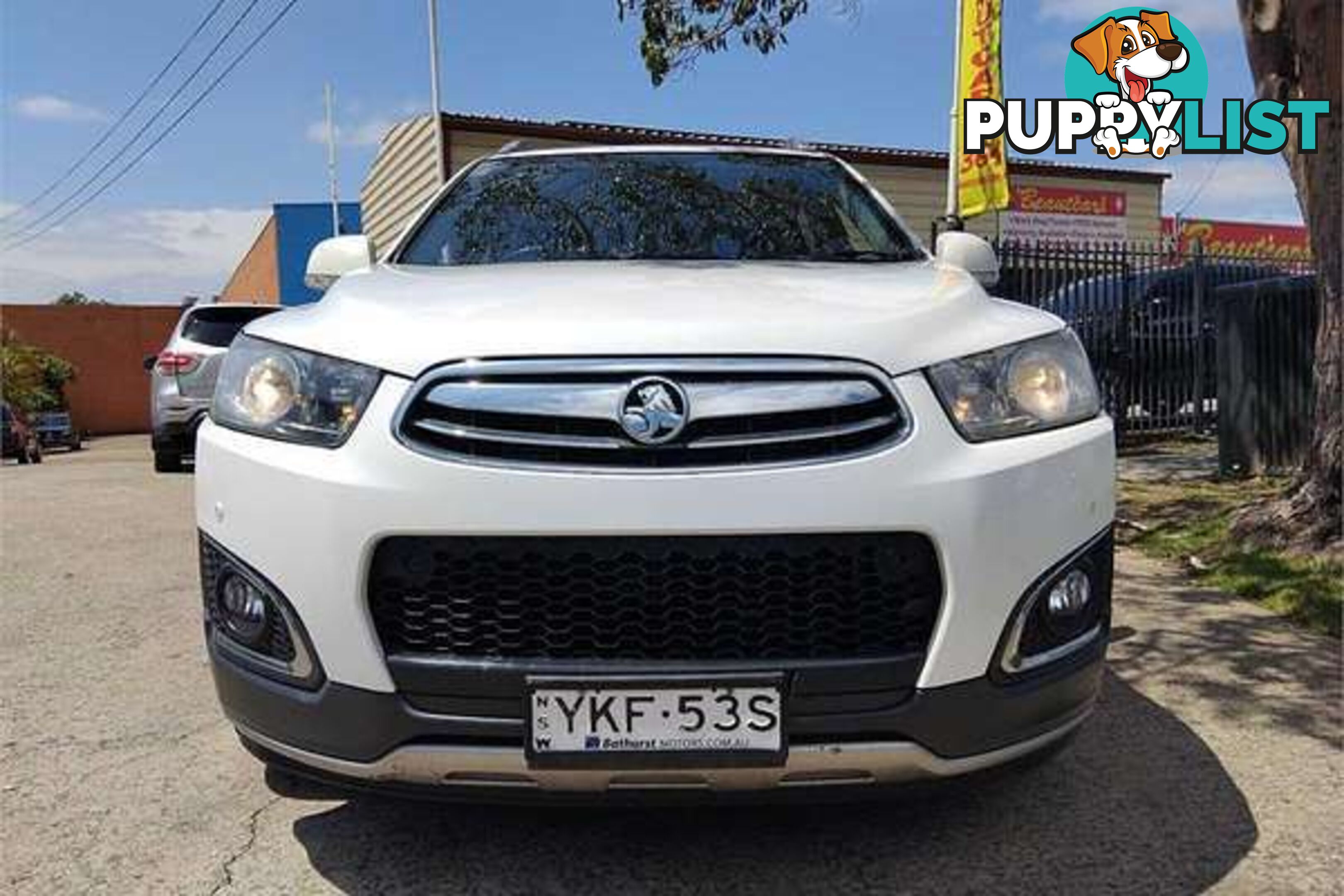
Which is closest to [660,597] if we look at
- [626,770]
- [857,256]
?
[626,770]

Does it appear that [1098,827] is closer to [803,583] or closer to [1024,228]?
[803,583]

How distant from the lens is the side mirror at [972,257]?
3.84 metres

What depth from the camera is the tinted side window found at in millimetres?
11508

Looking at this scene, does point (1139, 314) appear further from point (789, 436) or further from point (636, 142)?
point (789, 436)

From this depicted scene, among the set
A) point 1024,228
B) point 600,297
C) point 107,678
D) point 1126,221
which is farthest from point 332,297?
point 1126,221

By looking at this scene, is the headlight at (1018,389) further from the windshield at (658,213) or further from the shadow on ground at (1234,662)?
the shadow on ground at (1234,662)

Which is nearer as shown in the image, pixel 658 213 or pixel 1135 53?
pixel 658 213

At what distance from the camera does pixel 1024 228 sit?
19484mm

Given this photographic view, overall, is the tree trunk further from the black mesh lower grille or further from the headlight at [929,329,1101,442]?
the black mesh lower grille

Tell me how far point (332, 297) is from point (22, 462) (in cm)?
2160

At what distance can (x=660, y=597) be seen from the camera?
7.67ft

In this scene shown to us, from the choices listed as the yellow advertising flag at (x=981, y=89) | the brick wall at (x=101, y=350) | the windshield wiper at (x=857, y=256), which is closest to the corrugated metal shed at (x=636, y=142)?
the yellow advertising flag at (x=981, y=89)

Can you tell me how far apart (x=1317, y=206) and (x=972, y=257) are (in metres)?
3.09

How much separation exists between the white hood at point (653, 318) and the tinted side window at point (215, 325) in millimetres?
9013
